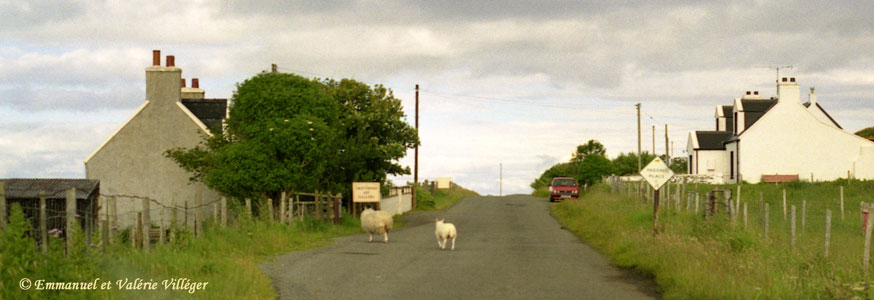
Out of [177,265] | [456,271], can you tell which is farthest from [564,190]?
[177,265]

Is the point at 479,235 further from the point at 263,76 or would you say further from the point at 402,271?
the point at 402,271

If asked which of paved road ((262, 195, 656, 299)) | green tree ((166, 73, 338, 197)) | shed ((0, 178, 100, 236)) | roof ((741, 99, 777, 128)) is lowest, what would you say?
paved road ((262, 195, 656, 299))

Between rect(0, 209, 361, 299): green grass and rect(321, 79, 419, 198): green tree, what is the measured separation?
13.3 meters

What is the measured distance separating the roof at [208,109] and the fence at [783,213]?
76.3ft

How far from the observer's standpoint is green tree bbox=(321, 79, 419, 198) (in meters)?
39.0

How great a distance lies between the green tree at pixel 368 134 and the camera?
1534 inches

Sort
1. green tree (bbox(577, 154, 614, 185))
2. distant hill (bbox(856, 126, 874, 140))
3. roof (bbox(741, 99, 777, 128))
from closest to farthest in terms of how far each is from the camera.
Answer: roof (bbox(741, 99, 777, 128)) < green tree (bbox(577, 154, 614, 185)) < distant hill (bbox(856, 126, 874, 140))

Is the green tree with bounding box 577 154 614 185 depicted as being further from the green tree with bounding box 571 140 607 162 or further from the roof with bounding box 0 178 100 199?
the roof with bounding box 0 178 100 199

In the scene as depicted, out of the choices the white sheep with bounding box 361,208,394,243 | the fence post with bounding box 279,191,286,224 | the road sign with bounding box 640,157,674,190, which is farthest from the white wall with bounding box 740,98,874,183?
the fence post with bounding box 279,191,286,224

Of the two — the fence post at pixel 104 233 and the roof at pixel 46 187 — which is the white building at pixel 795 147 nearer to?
the roof at pixel 46 187

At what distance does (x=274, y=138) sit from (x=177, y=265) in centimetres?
1505

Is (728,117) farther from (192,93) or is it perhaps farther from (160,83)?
(160,83)

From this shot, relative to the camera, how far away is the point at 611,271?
63.1 feet

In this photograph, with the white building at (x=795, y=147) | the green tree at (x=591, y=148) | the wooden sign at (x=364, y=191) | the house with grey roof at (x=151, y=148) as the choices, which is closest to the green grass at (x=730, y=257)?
the wooden sign at (x=364, y=191)
